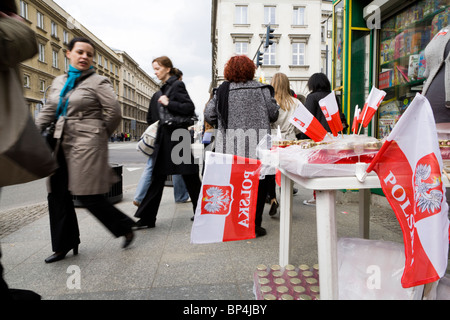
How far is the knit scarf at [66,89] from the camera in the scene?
251 cm

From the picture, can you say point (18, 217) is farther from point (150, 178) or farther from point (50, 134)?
point (50, 134)

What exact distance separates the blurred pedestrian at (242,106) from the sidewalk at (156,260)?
0.60 metres

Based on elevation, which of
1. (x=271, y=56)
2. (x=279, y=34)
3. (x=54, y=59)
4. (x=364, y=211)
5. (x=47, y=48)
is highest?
(x=47, y=48)

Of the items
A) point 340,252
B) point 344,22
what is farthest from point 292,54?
point 340,252

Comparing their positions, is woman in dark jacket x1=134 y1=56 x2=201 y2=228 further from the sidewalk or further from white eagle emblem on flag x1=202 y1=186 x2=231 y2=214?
white eagle emblem on flag x1=202 y1=186 x2=231 y2=214

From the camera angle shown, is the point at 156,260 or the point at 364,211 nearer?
the point at 364,211

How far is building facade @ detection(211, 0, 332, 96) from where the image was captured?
28.1 m

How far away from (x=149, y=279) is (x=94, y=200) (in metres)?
0.80

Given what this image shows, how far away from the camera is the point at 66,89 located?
255 centimetres

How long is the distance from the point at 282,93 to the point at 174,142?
1490 mm

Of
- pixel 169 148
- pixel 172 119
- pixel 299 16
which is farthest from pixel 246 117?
pixel 299 16

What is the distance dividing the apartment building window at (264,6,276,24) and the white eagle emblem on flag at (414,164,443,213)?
30.7m

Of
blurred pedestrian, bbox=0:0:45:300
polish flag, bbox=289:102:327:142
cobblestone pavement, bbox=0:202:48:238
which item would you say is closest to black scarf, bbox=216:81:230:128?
polish flag, bbox=289:102:327:142
